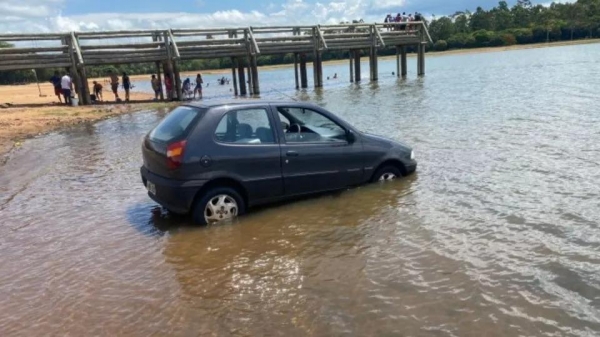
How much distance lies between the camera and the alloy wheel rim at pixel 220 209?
6.67 m

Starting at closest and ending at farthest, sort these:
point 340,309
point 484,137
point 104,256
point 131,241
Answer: point 340,309, point 104,256, point 131,241, point 484,137

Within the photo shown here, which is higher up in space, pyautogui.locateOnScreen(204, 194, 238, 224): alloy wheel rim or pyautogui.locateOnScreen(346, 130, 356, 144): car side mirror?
pyautogui.locateOnScreen(346, 130, 356, 144): car side mirror

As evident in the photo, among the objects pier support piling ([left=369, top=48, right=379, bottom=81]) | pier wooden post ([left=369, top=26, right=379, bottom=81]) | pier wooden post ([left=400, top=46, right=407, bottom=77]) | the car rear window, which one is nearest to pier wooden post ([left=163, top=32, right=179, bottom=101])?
pier wooden post ([left=369, top=26, right=379, bottom=81])

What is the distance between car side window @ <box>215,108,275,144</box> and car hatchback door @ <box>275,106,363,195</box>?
25 cm

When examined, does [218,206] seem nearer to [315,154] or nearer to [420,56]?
[315,154]

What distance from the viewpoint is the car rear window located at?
6598 mm

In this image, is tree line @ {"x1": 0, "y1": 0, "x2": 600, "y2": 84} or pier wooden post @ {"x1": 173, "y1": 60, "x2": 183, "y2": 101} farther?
tree line @ {"x1": 0, "y1": 0, "x2": 600, "y2": 84}

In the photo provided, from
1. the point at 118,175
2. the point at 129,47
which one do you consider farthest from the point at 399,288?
the point at 129,47

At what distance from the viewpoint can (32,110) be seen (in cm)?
2162

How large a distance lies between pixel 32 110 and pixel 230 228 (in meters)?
18.4

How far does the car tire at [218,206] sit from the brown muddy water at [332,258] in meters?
0.17

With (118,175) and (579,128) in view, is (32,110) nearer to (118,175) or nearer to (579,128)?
(118,175)

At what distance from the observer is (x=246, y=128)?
273 inches

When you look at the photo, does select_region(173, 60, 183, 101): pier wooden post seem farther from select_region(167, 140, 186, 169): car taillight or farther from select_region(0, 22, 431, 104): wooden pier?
select_region(167, 140, 186, 169): car taillight
